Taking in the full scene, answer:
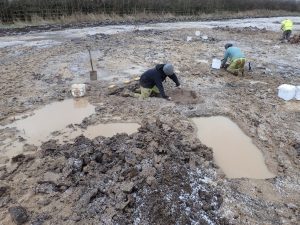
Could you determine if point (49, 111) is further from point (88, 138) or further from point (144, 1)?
point (144, 1)

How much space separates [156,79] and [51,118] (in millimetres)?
2485

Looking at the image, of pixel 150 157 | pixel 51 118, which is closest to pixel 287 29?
pixel 51 118

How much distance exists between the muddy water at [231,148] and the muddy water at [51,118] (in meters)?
2.59

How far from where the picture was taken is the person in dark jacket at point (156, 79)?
25.4 ft

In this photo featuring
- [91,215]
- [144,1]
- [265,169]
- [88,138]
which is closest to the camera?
[91,215]

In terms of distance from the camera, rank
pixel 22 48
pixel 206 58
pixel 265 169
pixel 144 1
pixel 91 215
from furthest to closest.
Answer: pixel 144 1 → pixel 22 48 → pixel 206 58 → pixel 265 169 → pixel 91 215

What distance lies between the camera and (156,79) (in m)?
7.77

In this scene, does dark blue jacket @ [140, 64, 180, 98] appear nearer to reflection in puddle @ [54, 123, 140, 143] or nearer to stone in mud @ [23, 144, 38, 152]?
Result: reflection in puddle @ [54, 123, 140, 143]

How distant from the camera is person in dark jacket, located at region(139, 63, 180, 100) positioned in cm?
773

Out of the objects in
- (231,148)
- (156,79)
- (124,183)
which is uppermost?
(156,79)

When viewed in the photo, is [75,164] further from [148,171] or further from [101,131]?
[101,131]

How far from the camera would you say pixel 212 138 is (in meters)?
6.81

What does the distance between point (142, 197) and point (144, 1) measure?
20.1 m

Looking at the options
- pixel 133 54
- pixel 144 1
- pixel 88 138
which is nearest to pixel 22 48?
pixel 133 54
